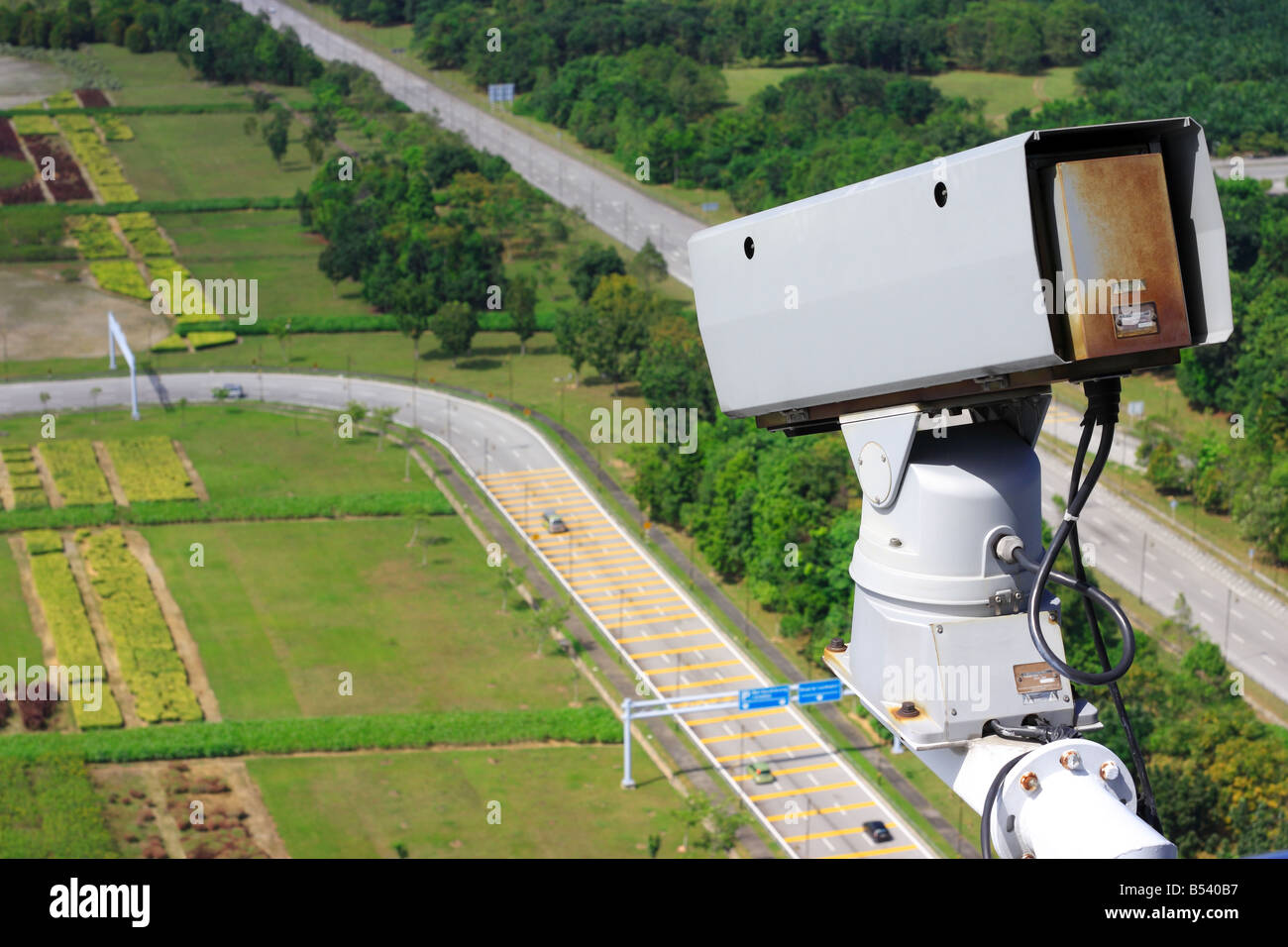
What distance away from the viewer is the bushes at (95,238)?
386ft

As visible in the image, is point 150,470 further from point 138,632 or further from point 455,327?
point 455,327

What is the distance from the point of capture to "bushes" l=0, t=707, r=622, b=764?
57.9 meters

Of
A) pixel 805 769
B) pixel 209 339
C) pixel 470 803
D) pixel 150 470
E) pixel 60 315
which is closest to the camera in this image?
pixel 470 803

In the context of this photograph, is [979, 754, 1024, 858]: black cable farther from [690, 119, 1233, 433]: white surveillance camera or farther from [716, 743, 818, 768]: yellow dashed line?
[716, 743, 818, 768]: yellow dashed line

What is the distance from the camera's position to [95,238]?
120 metres

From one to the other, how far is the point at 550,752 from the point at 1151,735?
67.0ft

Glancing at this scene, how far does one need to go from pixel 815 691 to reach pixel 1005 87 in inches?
4381

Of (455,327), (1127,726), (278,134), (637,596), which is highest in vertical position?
(278,134)

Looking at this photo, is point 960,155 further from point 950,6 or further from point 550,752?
point 950,6

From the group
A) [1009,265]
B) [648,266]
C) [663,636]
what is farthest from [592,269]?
[1009,265]

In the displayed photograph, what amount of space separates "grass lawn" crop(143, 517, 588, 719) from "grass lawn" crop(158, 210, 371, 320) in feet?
111

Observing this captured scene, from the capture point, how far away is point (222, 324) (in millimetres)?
105438

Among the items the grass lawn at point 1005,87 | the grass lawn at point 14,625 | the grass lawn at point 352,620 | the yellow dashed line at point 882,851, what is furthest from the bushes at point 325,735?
the grass lawn at point 1005,87

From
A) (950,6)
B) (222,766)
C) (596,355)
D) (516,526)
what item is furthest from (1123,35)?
(222,766)
